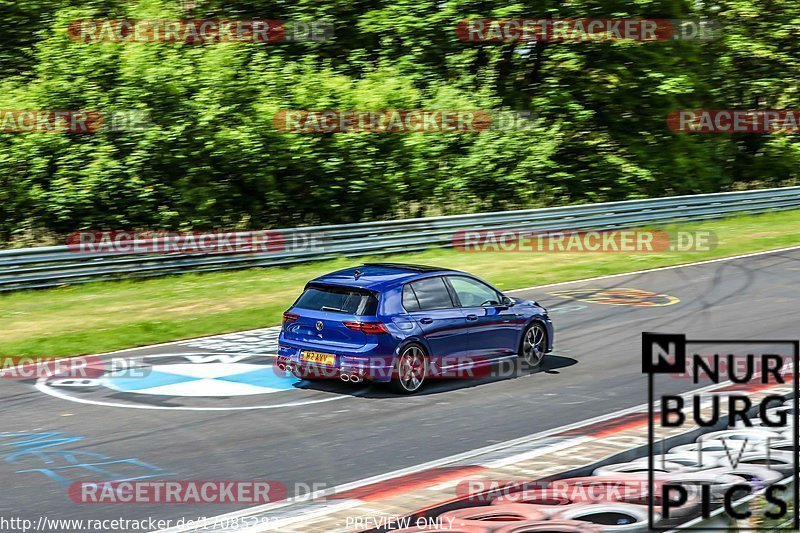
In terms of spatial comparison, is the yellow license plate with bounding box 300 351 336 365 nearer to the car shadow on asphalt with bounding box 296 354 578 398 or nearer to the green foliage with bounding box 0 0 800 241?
the car shadow on asphalt with bounding box 296 354 578 398

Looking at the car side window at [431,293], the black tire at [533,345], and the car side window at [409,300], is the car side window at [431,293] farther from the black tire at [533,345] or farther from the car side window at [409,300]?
the black tire at [533,345]

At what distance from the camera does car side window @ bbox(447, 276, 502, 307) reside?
42.3ft

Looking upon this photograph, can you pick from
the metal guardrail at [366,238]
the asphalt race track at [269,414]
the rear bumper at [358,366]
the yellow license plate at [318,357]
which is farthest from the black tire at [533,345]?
the metal guardrail at [366,238]

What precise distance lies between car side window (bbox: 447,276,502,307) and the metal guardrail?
9602mm

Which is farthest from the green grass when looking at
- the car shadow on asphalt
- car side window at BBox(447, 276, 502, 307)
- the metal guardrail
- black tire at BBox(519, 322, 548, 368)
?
black tire at BBox(519, 322, 548, 368)

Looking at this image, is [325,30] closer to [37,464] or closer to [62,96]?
[62,96]

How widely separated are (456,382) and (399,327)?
1298 millimetres

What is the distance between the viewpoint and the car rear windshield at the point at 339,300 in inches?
469

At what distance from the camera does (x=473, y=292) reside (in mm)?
13125

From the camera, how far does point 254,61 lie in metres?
25.8

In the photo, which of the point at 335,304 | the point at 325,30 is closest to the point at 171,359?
the point at 335,304

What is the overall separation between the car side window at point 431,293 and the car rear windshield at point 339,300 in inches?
26.1

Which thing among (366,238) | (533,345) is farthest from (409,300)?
(366,238)

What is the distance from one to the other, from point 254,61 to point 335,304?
1502 cm
